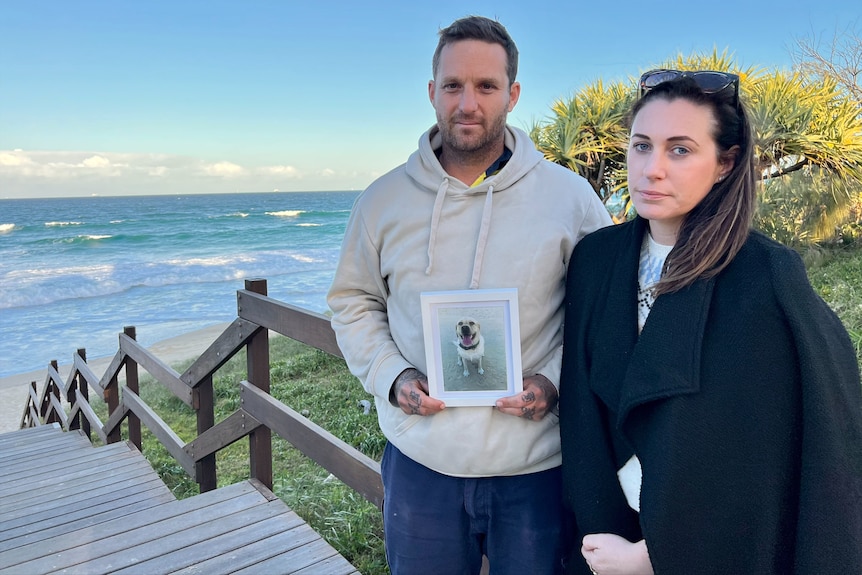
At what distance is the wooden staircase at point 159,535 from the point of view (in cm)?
239

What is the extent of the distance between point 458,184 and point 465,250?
0.17 meters

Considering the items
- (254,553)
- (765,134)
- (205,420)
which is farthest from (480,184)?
(765,134)

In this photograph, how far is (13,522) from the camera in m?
3.31

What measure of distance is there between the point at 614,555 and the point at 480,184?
35.2 inches

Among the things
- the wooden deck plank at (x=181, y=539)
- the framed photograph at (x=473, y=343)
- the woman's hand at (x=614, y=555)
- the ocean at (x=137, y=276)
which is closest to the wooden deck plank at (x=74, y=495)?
the wooden deck plank at (x=181, y=539)

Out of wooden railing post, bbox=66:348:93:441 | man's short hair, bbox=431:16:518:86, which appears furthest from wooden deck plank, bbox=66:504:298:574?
wooden railing post, bbox=66:348:93:441

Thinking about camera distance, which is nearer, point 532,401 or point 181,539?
point 532,401

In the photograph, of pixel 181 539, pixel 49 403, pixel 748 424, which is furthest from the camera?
pixel 49 403

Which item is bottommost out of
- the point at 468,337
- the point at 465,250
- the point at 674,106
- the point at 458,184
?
the point at 468,337

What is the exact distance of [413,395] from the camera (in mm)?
1487

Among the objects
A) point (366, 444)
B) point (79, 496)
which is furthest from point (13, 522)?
Result: point (366, 444)

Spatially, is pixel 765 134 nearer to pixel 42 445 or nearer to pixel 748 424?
pixel 748 424

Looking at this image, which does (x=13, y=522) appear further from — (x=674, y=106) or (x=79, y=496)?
(x=674, y=106)

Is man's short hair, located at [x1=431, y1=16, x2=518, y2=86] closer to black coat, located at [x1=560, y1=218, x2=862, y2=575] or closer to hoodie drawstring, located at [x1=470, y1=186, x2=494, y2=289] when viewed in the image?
hoodie drawstring, located at [x1=470, y1=186, x2=494, y2=289]
